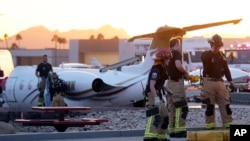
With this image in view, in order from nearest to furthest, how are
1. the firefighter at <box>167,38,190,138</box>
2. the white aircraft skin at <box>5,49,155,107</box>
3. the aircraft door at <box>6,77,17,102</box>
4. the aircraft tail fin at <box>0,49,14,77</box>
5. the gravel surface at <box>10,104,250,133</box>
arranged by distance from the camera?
the firefighter at <box>167,38,190,138</box>
the gravel surface at <box>10,104,250,133</box>
the white aircraft skin at <box>5,49,155,107</box>
the aircraft door at <box>6,77,17,102</box>
the aircraft tail fin at <box>0,49,14,77</box>

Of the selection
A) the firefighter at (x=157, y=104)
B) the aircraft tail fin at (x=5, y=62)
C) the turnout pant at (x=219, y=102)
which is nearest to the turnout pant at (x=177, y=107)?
the turnout pant at (x=219, y=102)

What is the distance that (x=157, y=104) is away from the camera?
16.0 meters

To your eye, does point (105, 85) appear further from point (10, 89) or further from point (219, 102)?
point (219, 102)

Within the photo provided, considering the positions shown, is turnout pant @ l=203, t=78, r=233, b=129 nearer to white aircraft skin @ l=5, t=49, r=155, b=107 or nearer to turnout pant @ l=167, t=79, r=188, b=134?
turnout pant @ l=167, t=79, r=188, b=134

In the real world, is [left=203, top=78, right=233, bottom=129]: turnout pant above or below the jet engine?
above

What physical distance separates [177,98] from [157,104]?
97.6 inches

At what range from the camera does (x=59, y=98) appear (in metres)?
31.2

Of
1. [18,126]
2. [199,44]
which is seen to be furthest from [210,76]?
[199,44]

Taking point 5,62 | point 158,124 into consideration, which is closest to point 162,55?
point 158,124

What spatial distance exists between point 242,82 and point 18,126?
20509mm

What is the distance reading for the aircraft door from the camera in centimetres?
3634

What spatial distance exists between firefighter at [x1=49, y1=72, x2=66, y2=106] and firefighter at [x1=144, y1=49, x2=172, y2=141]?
14.8m

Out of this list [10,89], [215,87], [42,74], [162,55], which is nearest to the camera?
[162,55]

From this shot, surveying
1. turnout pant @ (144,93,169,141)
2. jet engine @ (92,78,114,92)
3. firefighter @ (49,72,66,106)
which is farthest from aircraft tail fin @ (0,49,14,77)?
turnout pant @ (144,93,169,141)
